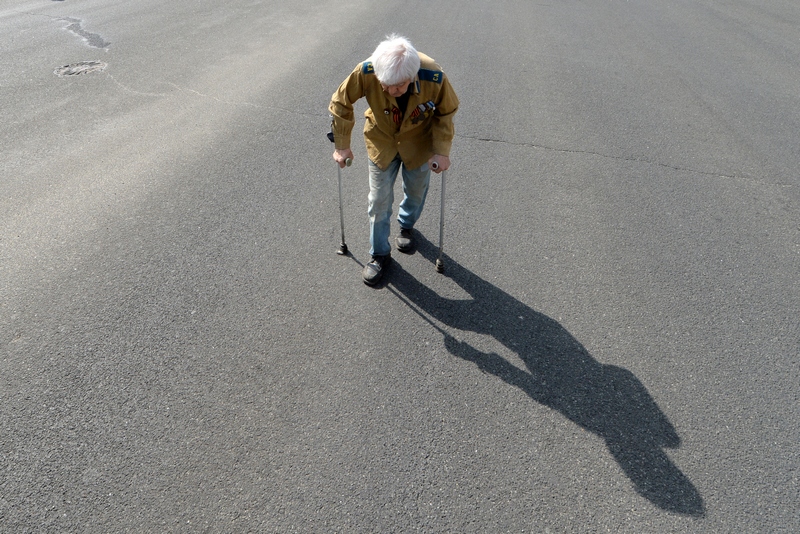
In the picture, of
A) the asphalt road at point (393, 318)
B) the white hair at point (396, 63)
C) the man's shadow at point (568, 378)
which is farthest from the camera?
the white hair at point (396, 63)

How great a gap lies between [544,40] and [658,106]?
3318mm

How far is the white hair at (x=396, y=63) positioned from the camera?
338 centimetres

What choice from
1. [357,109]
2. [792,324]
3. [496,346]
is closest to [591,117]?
[357,109]

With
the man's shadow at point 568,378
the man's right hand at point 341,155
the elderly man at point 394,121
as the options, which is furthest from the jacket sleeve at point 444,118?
the man's shadow at point 568,378

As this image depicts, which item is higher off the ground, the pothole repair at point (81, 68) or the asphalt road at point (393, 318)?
the pothole repair at point (81, 68)

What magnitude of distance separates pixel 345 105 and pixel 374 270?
1.29m

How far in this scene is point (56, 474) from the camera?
2936 millimetres

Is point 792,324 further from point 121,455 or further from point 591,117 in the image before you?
point 121,455

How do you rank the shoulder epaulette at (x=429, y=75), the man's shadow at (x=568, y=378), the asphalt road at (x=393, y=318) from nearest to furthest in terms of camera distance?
the asphalt road at (x=393, y=318) < the man's shadow at (x=568, y=378) < the shoulder epaulette at (x=429, y=75)

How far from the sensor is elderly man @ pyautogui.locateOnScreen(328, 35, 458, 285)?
346 cm

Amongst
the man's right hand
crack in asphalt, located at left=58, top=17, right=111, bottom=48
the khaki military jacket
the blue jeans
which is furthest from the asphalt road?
crack in asphalt, located at left=58, top=17, right=111, bottom=48

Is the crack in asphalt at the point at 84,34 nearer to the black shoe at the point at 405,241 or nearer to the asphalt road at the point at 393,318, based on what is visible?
the asphalt road at the point at 393,318

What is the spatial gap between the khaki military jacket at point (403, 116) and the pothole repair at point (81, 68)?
5920 mm

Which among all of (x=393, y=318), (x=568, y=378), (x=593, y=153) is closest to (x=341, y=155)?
(x=393, y=318)
